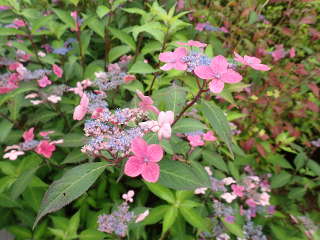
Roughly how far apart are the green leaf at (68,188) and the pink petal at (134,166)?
14cm

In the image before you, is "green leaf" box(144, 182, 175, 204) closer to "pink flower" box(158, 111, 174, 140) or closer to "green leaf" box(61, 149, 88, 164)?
"green leaf" box(61, 149, 88, 164)

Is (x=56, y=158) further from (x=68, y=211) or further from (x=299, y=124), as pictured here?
(x=299, y=124)

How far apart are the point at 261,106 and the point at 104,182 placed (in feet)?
4.31

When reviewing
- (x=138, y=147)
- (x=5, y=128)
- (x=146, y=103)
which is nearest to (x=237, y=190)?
(x=146, y=103)

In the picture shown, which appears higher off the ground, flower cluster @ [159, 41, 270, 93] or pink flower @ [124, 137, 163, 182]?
flower cluster @ [159, 41, 270, 93]

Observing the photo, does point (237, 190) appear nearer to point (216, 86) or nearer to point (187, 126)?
point (187, 126)

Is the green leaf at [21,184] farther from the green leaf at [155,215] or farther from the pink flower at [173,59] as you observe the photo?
the pink flower at [173,59]

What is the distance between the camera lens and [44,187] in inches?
63.6

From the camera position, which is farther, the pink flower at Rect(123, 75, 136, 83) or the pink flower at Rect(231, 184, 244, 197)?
the pink flower at Rect(231, 184, 244, 197)

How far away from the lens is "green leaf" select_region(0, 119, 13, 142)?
1.44 metres

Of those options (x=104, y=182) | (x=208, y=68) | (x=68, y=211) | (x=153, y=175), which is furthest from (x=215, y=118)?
(x=68, y=211)

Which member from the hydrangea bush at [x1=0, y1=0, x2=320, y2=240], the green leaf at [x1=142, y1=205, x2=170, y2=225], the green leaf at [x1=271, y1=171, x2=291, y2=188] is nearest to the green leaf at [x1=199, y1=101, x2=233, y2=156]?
the hydrangea bush at [x1=0, y1=0, x2=320, y2=240]

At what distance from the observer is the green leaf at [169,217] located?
136 cm

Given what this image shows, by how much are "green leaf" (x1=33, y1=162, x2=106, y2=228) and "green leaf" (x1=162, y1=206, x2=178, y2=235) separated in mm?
662
